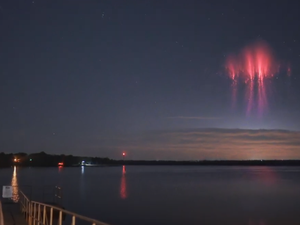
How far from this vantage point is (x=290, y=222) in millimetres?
39500

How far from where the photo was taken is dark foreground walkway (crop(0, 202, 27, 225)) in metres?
19.5

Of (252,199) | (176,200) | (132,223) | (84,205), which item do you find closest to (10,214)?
(132,223)

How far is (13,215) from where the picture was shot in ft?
74.4

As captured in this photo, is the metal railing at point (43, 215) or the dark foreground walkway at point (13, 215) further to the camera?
the dark foreground walkway at point (13, 215)

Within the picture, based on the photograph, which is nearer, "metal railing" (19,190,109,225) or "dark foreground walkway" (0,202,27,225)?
"metal railing" (19,190,109,225)

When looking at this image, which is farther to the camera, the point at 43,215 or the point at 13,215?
the point at 13,215

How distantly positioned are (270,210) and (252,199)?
13145mm

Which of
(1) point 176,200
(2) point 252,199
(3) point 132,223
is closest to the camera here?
(3) point 132,223

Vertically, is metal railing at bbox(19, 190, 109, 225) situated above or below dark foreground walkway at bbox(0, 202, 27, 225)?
above

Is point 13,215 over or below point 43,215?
below

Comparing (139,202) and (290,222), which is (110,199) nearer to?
(139,202)

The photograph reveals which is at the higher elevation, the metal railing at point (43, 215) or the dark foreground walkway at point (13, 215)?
the metal railing at point (43, 215)

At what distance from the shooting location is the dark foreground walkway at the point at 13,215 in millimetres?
19516

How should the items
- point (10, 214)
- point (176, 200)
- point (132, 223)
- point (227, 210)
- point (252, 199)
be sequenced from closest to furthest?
point (10, 214), point (132, 223), point (227, 210), point (176, 200), point (252, 199)
